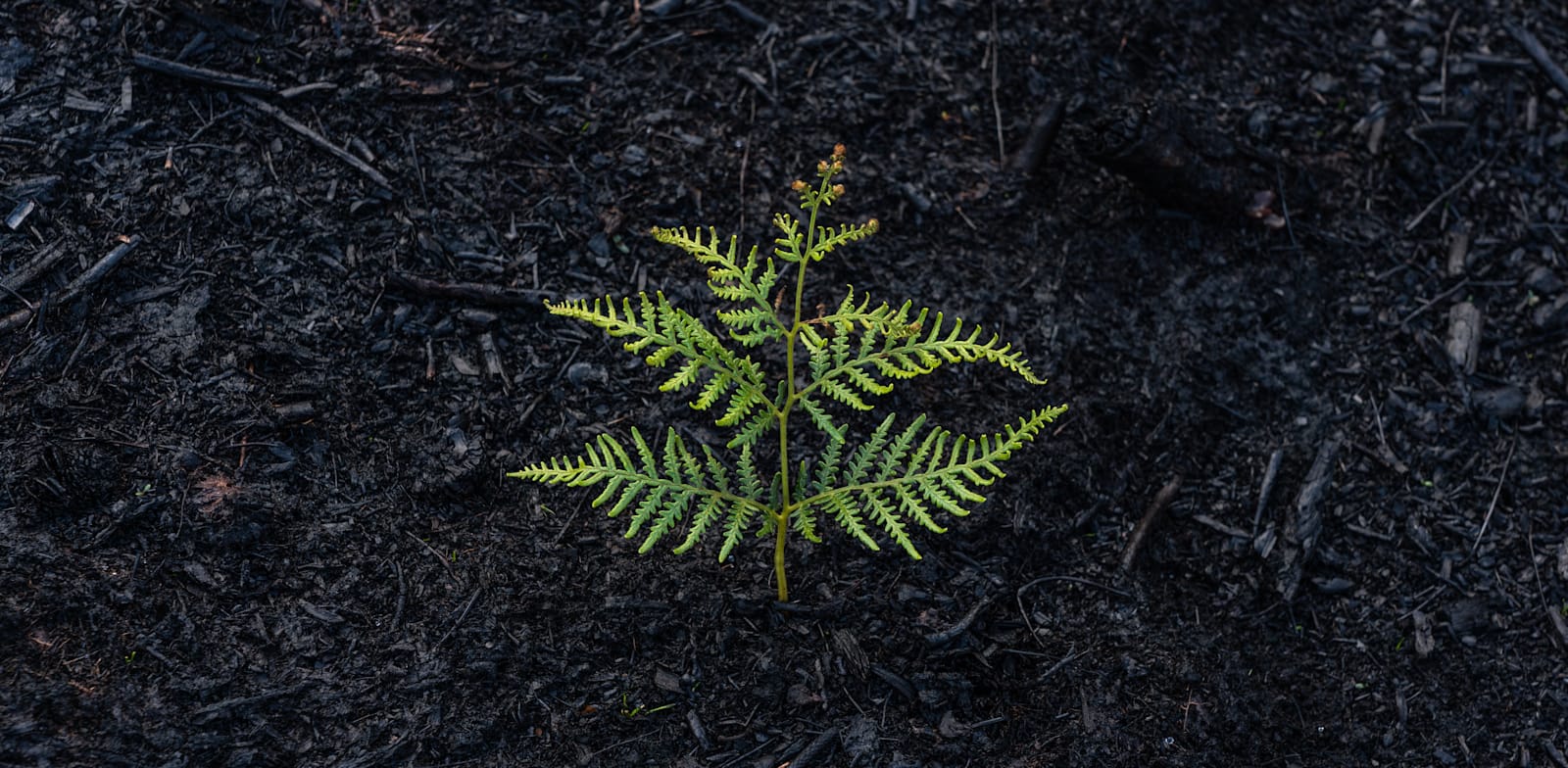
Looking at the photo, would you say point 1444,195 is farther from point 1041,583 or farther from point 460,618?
point 460,618

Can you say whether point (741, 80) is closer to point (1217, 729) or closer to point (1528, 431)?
point (1217, 729)

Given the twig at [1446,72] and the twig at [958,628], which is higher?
the twig at [1446,72]

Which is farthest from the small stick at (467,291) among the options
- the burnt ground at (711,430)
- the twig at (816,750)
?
the twig at (816,750)

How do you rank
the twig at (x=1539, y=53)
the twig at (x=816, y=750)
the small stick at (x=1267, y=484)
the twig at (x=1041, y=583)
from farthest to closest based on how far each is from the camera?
the twig at (x=1539, y=53) < the small stick at (x=1267, y=484) < the twig at (x=1041, y=583) < the twig at (x=816, y=750)

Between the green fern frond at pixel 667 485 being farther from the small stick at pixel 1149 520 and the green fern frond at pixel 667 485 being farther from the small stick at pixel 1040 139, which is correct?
the small stick at pixel 1040 139

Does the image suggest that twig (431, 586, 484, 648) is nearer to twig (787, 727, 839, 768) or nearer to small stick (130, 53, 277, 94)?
twig (787, 727, 839, 768)

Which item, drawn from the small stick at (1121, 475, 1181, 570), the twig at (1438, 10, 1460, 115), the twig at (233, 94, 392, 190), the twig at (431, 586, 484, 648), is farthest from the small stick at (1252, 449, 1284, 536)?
the twig at (233, 94, 392, 190)
